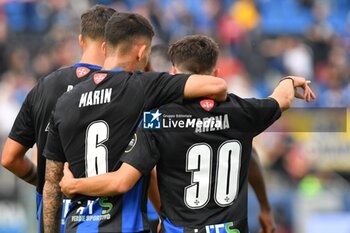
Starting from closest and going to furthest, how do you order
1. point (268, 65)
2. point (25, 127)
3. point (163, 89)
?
point (163, 89) < point (25, 127) < point (268, 65)

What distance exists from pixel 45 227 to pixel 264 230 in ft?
7.12

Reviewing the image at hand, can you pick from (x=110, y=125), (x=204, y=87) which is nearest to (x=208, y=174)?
(x=204, y=87)

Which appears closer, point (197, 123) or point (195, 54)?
point (197, 123)

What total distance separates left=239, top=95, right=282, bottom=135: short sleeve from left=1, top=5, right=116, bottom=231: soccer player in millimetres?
1175

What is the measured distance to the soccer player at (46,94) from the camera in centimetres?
591

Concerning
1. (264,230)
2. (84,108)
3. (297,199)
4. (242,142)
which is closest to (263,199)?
(264,230)

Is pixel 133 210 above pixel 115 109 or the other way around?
the other way around

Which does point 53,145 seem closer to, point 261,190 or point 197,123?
point 197,123

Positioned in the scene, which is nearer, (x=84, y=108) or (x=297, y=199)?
(x=84, y=108)

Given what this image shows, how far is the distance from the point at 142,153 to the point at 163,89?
0.43 m

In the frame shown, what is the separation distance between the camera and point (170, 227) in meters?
5.36

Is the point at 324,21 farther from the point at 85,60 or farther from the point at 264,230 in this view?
the point at 85,60

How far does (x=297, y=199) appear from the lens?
12234mm

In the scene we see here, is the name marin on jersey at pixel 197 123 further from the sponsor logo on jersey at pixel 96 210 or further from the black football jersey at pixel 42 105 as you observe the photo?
the black football jersey at pixel 42 105
